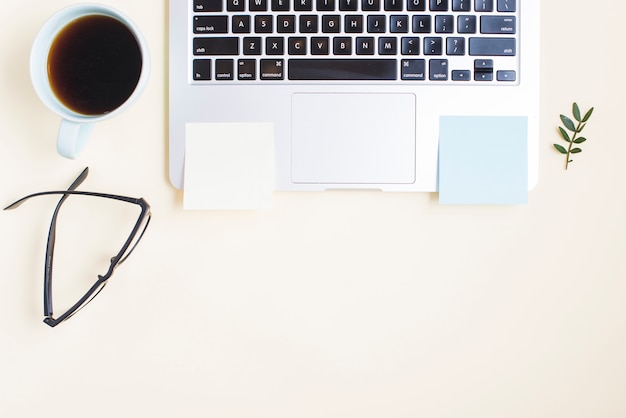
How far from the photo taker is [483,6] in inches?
19.0

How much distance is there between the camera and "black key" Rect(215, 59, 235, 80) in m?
0.48

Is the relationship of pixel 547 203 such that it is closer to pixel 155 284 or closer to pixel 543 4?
pixel 543 4

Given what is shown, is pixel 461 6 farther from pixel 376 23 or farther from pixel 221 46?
pixel 221 46

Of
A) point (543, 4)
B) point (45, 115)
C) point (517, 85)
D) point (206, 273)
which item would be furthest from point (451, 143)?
point (45, 115)

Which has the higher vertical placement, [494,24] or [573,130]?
[494,24]

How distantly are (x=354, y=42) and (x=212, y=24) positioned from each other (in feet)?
0.52

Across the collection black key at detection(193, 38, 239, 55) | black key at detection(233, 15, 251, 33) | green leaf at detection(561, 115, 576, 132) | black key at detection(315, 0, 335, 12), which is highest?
black key at detection(315, 0, 335, 12)

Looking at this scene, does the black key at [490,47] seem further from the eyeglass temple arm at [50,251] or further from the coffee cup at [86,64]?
the eyeglass temple arm at [50,251]

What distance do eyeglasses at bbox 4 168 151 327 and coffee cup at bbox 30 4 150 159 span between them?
59 millimetres

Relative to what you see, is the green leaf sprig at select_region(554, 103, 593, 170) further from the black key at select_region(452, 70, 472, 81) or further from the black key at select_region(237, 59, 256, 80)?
the black key at select_region(237, 59, 256, 80)

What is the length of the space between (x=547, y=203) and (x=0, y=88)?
67 centimetres

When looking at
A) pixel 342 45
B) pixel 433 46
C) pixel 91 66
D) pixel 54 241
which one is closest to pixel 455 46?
pixel 433 46

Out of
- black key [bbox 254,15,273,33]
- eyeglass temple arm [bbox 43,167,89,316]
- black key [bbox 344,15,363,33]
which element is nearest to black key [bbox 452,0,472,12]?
black key [bbox 344,15,363,33]

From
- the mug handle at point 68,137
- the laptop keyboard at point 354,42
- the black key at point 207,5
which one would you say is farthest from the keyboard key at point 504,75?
the mug handle at point 68,137
